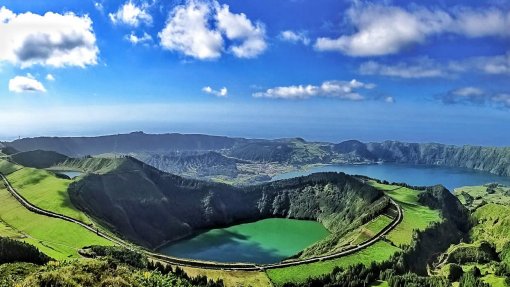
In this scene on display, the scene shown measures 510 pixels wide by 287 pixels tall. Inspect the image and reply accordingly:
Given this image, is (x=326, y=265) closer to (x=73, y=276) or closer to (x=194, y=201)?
(x=73, y=276)

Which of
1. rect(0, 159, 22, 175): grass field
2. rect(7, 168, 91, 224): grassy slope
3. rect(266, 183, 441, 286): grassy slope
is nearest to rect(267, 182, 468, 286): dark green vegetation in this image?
rect(266, 183, 441, 286): grassy slope

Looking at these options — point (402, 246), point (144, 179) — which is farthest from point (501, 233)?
point (144, 179)

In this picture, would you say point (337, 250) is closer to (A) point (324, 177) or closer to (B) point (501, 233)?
(B) point (501, 233)

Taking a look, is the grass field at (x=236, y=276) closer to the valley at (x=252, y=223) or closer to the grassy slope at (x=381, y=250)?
the valley at (x=252, y=223)

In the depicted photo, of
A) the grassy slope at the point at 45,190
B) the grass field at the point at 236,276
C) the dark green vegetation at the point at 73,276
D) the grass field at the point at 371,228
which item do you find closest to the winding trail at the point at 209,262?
the grass field at the point at 371,228

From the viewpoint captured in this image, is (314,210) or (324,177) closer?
(314,210)
